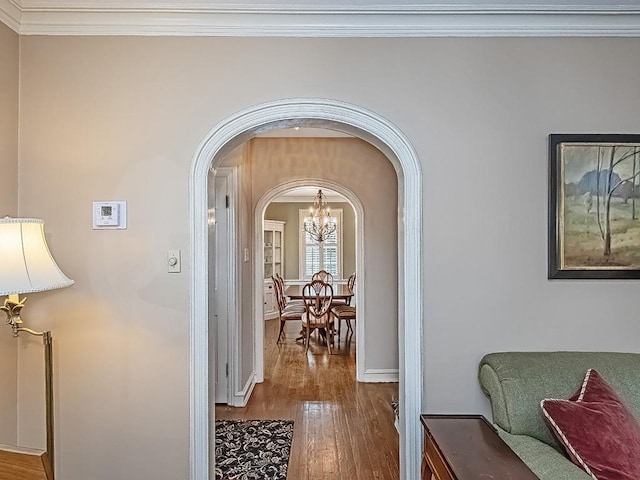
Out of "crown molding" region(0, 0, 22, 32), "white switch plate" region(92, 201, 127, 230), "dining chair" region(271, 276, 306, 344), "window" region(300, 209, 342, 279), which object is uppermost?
"crown molding" region(0, 0, 22, 32)

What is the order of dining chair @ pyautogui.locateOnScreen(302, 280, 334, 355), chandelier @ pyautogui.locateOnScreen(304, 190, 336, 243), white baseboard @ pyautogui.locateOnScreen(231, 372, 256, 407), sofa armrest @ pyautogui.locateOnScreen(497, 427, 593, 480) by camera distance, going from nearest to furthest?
sofa armrest @ pyautogui.locateOnScreen(497, 427, 593, 480), white baseboard @ pyautogui.locateOnScreen(231, 372, 256, 407), dining chair @ pyautogui.locateOnScreen(302, 280, 334, 355), chandelier @ pyautogui.locateOnScreen(304, 190, 336, 243)

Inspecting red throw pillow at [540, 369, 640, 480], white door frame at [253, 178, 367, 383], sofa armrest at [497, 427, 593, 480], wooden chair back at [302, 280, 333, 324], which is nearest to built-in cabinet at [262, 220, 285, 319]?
wooden chair back at [302, 280, 333, 324]

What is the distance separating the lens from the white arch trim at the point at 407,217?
2.23m

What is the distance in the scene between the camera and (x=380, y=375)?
15.5 ft

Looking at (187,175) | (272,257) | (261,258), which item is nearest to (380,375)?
(261,258)

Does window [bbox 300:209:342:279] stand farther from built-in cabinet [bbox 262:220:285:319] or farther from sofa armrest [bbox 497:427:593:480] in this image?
sofa armrest [bbox 497:427:593:480]

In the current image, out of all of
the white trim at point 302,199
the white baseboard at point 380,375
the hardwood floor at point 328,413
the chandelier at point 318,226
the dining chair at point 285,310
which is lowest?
the hardwood floor at point 328,413

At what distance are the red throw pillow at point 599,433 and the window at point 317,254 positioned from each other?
8168 millimetres

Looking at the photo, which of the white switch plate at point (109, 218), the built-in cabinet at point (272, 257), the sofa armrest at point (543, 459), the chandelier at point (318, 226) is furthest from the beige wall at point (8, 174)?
the chandelier at point (318, 226)

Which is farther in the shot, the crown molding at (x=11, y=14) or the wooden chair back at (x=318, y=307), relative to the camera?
the wooden chair back at (x=318, y=307)

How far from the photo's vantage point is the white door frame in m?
4.67

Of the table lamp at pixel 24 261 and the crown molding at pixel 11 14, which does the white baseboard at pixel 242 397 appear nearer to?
the table lamp at pixel 24 261

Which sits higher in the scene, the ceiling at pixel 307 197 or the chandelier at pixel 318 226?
the ceiling at pixel 307 197

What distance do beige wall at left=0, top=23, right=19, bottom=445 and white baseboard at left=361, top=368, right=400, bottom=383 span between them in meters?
3.23
